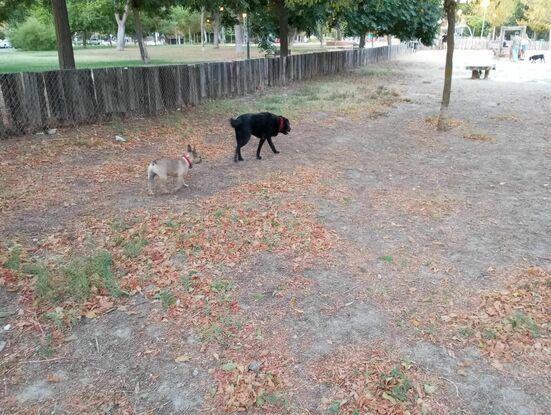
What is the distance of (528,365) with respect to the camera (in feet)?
11.0

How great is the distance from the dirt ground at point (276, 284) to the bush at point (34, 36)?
57.0 metres

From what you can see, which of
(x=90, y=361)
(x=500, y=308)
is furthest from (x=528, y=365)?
(x=90, y=361)

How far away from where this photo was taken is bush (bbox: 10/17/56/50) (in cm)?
5597

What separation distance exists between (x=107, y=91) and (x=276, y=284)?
27.6ft

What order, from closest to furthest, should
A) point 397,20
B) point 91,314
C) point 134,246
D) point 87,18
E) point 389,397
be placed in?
1. point 389,397
2. point 91,314
3. point 134,246
4. point 397,20
5. point 87,18

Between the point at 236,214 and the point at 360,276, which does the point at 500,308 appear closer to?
the point at 360,276

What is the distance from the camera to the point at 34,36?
2200 inches

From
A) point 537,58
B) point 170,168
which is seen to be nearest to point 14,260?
point 170,168

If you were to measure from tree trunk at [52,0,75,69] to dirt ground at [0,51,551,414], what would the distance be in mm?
4372

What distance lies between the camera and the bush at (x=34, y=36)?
56.0 meters

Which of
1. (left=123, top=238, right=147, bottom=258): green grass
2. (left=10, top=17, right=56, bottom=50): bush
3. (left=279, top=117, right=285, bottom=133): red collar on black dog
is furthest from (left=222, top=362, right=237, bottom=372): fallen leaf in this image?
(left=10, top=17, right=56, bottom=50): bush

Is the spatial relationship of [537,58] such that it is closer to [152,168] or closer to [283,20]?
[283,20]

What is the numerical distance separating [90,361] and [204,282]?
1.31 metres

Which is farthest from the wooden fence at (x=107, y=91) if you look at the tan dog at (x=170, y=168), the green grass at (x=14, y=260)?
the green grass at (x=14, y=260)
